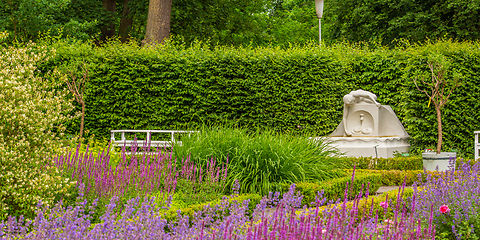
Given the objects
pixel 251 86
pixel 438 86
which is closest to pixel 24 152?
pixel 251 86

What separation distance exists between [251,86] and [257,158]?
20.0 ft

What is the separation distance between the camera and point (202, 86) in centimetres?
1357

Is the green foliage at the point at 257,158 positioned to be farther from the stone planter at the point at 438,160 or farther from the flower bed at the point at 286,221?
the stone planter at the point at 438,160

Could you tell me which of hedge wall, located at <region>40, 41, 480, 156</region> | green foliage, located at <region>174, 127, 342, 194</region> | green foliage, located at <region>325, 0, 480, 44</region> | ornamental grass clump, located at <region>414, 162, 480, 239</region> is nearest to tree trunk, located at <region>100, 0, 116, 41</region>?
hedge wall, located at <region>40, 41, 480, 156</region>

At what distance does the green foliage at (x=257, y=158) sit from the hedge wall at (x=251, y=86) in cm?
501

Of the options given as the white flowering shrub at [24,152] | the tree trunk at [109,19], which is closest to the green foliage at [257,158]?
the white flowering shrub at [24,152]

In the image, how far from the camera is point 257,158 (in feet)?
24.5

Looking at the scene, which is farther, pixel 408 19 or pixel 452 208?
pixel 408 19

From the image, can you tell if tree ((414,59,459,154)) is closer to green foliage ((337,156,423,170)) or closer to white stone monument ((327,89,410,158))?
green foliage ((337,156,423,170))

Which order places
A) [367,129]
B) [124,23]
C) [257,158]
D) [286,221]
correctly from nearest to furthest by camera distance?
[286,221] → [257,158] → [367,129] → [124,23]

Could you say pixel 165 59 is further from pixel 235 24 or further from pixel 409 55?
pixel 235 24

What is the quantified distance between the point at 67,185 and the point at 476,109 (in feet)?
34.1

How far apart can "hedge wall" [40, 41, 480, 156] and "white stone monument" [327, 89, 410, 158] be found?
346 mm

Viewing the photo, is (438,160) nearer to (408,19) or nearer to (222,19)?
(408,19)
